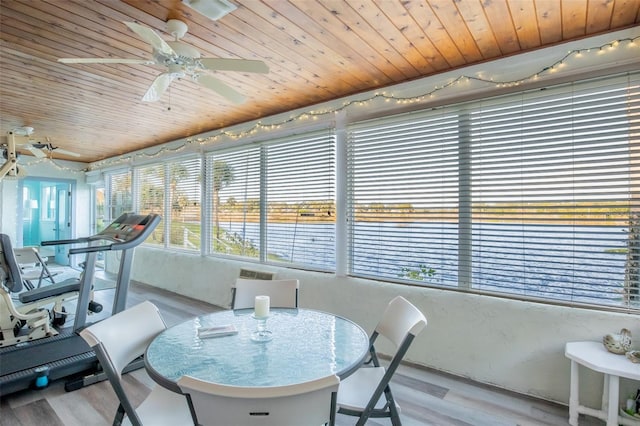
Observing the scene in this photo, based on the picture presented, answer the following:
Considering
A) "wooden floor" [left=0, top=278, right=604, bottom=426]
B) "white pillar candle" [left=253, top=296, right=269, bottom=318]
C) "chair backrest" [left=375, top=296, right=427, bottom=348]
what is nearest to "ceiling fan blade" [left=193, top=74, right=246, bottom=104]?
"white pillar candle" [left=253, top=296, right=269, bottom=318]

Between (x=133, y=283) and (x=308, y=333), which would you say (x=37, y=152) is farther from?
(x=308, y=333)

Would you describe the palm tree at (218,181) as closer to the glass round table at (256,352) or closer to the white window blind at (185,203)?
the white window blind at (185,203)

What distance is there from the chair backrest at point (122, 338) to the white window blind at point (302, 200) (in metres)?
2.04

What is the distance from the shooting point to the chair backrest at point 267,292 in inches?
97.4

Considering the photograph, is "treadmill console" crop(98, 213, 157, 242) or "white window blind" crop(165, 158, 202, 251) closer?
"treadmill console" crop(98, 213, 157, 242)

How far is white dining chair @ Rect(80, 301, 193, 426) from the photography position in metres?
1.34

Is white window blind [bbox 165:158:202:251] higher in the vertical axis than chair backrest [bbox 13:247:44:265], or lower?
higher

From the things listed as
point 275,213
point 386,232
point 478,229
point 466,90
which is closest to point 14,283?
point 275,213

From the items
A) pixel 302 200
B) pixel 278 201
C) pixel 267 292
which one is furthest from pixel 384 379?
pixel 278 201

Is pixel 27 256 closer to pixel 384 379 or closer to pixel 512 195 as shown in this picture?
pixel 384 379

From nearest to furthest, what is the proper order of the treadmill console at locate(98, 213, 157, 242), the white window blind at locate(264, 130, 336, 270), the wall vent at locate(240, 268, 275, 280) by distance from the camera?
the treadmill console at locate(98, 213, 157, 242) < the white window blind at locate(264, 130, 336, 270) < the wall vent at locate(240, 268, 275, 280)

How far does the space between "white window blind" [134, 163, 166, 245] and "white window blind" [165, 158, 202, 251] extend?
260mm

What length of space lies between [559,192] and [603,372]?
3.90 ft

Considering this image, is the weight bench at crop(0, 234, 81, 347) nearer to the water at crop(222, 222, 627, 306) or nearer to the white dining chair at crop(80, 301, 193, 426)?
the white dining chair at crop(80, 301, 193, 426)
